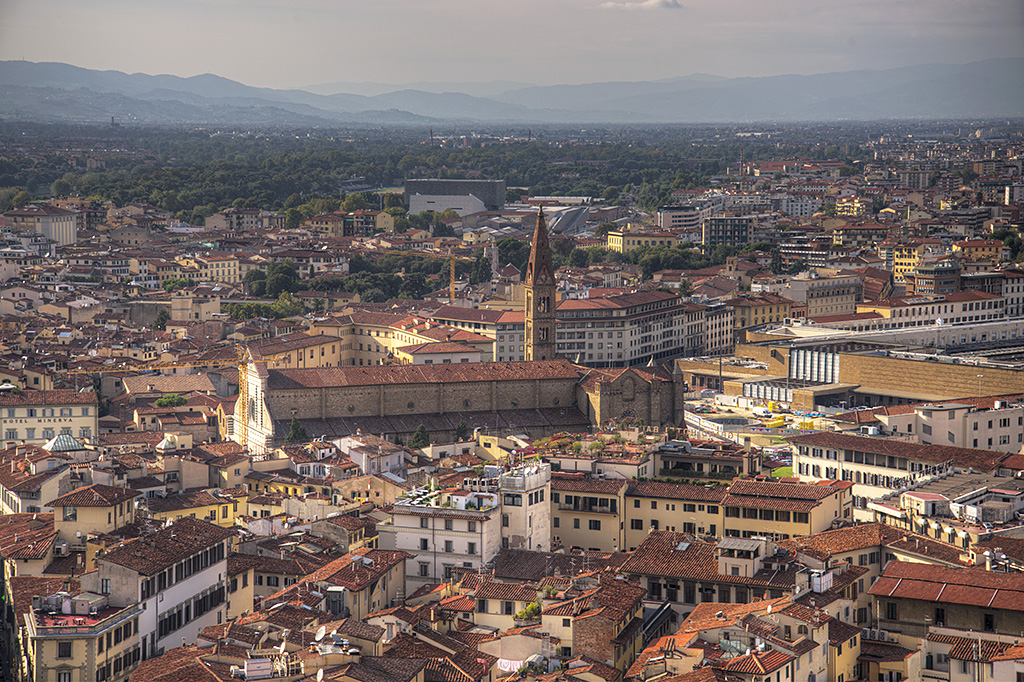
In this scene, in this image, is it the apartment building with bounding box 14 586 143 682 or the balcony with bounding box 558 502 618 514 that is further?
the balcony with bounding box 558 502 618 514

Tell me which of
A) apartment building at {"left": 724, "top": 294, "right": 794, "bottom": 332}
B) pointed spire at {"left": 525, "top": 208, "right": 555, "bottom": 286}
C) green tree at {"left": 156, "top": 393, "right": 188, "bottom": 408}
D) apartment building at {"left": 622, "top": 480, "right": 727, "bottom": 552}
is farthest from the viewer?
apartment building at {"left": 724, "top": 294, "right": 794, "bottom": 332}

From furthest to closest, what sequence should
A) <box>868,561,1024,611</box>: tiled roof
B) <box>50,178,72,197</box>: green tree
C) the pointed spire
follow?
<box>50,178,72,197</box>: green tree
the pointed spire
<box>868,561,1024,611</box>: tiled roof

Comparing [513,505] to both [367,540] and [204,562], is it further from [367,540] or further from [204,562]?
[204,562]

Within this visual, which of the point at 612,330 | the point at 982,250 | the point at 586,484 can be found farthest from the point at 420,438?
the point at 982,250

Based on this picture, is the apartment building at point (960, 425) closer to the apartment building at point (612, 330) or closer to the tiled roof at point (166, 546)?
the tiled roof at point (166, 546)

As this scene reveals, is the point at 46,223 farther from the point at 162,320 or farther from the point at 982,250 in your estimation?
the point at 982,250

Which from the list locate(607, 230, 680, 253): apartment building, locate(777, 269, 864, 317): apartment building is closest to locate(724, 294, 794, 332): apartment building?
locate(777, 269, 864, 317): apartment building

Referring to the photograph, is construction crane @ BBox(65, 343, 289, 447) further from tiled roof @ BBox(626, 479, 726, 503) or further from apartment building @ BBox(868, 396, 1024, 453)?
apartment building @ BBox(868, 396, 1024, 453)
